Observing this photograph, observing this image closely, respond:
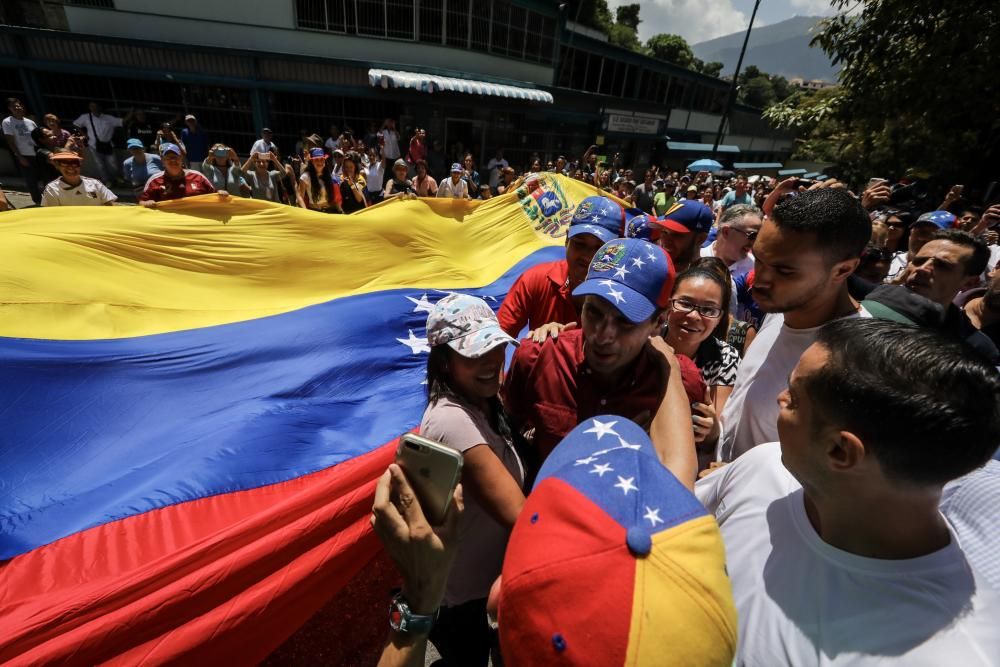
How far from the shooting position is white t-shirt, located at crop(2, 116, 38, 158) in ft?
30.2

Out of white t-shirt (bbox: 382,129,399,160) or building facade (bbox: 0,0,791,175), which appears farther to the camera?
white t-shirt (bbox: 382,129,399,160)

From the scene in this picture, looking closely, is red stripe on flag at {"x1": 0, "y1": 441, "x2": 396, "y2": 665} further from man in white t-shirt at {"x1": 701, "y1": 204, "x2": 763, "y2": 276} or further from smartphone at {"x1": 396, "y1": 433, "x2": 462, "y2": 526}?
man in white t-shirt at {"x1": 701, "y1": 204, "x2": 763, "y2": 276}

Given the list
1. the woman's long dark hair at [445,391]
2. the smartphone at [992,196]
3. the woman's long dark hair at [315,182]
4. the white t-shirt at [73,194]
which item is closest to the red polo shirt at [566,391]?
the woman's long dark hair at [445,391]

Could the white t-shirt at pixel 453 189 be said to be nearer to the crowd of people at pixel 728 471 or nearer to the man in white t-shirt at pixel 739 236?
the man in white t-shirt at pixel 739 236

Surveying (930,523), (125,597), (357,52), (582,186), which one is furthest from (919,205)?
(357,52)

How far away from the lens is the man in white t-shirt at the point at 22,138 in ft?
30.2

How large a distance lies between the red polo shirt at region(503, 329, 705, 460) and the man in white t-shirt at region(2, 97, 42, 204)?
11.9m

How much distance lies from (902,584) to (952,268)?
3.09m

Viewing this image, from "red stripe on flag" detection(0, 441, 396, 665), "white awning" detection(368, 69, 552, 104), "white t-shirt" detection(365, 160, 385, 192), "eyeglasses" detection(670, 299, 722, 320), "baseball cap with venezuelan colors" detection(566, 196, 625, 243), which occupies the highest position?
"white awning" detection(368, 69, 552, 104)

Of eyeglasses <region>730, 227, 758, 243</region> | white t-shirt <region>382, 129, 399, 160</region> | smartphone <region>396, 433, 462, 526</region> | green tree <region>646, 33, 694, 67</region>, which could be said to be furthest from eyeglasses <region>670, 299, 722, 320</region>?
green tree <region>646, 33, 694, 67</region>

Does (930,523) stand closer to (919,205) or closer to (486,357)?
(486,357)

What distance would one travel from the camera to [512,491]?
5.15 feet

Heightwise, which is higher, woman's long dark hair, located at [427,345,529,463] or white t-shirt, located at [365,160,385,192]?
woman's long dark hair, located at [427,345,529,463]

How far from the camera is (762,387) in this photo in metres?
2.17
